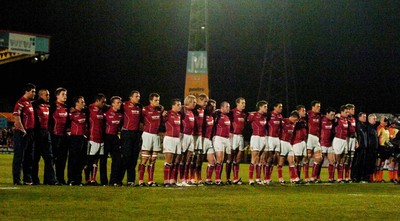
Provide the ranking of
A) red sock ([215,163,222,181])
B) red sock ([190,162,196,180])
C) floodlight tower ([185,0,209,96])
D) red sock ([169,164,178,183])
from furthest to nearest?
floodlight tower ([185,0,209,96]), red sock ([215,163,222,181]), red sock ([190,162,196,180]), red sock ([169,164,178,183])

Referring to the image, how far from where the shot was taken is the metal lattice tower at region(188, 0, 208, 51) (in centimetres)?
3762

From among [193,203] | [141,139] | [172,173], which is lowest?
[193,203]

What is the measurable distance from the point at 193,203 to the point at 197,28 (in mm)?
25629

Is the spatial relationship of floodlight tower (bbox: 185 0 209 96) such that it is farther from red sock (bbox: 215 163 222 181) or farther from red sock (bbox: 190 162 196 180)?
red sock (bbox: 190 162 196 180)

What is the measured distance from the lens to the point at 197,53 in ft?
123

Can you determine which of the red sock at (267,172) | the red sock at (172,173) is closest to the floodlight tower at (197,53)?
the red sock at (267,172)

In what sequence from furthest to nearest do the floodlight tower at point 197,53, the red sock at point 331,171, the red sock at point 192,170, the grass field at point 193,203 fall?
the floodlight tower at point 197,53
the red sock at point 331,171
the red sock at point 192,170
the grass field at point 193,203

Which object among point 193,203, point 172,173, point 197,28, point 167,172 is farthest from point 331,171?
point 197,28

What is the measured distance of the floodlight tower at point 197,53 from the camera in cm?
3753

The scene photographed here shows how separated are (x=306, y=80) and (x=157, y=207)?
211 ft

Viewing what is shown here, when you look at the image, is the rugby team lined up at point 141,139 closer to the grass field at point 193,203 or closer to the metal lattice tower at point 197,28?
the grass field at point 193,203

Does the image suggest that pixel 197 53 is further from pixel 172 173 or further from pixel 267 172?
pixel 172 173

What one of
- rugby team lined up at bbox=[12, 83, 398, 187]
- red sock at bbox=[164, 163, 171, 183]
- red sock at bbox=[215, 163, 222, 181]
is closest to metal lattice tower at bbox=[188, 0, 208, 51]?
rugby team lined up at bbox=[12, 83, 398, 187]

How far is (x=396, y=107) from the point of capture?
224ft
